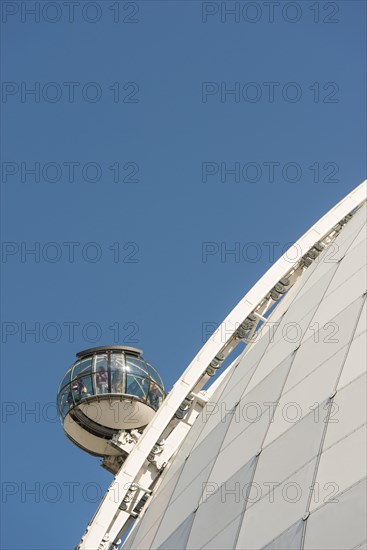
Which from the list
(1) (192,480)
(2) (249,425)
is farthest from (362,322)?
(1) (192,480)

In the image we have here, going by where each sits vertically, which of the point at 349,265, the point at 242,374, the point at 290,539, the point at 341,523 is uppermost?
the point at 349,265

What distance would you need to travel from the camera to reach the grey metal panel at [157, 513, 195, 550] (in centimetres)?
2408

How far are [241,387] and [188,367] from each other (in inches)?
127

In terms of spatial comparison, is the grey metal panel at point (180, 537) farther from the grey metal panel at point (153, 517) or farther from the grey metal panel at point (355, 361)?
A: the grey metal panel at point (355, 361)

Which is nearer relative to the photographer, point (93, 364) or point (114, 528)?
point (114, 528)

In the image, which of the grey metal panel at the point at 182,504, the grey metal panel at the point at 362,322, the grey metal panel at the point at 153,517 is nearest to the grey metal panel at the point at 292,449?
the grey metal panel at the point at 362,322

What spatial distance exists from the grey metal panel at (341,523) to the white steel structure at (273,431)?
0.02 meters

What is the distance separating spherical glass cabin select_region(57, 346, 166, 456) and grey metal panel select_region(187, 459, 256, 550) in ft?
28.5

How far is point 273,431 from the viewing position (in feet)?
78.3

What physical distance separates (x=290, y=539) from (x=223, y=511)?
8.33 ft

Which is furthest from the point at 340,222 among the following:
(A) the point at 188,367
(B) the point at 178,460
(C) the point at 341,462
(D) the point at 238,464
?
(C) the point at 341,462

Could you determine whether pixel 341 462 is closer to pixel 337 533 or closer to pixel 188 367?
pixel 337 533

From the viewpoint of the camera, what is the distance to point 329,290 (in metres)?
27.0

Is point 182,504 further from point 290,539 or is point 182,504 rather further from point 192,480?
Answer: point 290,539
